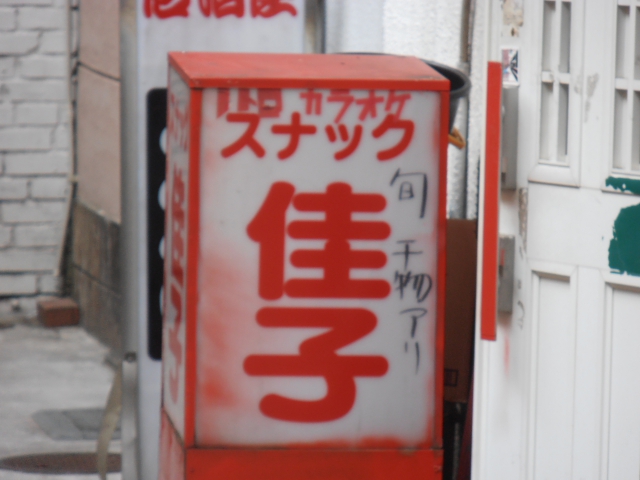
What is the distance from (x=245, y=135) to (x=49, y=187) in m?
5.08

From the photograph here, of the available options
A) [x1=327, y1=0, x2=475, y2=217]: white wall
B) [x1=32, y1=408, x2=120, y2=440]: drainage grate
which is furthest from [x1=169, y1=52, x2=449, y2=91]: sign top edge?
[x1=32, y1=408, x2=120, y2=440]: drainage grate

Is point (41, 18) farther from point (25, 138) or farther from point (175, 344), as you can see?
point (175, 344)

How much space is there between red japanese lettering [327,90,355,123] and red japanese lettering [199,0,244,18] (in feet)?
2.81

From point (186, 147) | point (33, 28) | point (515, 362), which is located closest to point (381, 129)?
point (186, 147)

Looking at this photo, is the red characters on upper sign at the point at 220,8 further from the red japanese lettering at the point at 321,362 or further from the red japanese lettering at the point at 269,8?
the red japanese lettering at the point at 321,362

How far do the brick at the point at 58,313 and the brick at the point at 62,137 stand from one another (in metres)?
1.13

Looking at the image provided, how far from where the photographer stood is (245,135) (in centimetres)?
246

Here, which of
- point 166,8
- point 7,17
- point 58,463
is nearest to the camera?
point 166,8

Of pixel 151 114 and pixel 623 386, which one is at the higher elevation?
pixel 151 114

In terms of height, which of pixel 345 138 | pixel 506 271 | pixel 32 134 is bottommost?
pixel 506 271

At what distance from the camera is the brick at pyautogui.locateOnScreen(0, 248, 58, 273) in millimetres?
7234

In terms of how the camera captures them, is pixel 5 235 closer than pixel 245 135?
No

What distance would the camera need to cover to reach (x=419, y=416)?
2.58 m

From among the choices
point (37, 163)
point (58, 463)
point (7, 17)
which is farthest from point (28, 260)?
point (58, 463)
